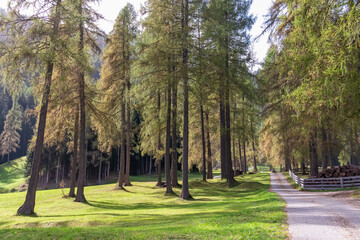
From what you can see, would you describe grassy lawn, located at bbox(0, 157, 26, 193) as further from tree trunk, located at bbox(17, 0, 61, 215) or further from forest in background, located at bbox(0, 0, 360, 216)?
tree trunk, located at bbox(17, 0, 61, 215)

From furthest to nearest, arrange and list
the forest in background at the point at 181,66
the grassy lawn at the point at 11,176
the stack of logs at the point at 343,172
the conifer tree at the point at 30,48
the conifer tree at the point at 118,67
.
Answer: the grassy lawn at the point at 11,176
the conifer tree at the point at 118,67
the stack of logs at the point at 343,172
the conifer tree at the point at 30,48
the forest in background at the point at 181,66

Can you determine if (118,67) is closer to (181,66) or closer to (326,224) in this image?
(181,66)

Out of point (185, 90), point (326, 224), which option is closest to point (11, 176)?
point (185, 90)

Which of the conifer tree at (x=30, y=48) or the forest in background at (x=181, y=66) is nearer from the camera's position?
the forest in background at (x=181, y=66)

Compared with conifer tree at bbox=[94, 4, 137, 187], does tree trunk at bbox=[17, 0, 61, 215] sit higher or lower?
lower

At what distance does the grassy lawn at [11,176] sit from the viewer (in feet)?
153

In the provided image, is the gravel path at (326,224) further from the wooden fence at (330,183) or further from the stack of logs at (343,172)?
the stack of logs at (343,172)

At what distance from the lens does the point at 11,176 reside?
58062mm

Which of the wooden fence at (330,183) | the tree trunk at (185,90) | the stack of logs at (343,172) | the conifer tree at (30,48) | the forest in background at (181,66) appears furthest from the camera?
the stack of logs at (343,172)

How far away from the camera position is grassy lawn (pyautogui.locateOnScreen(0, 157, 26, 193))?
153ft

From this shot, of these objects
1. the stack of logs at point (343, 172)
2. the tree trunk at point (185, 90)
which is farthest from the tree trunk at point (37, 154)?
the stack of logs at point (343, 172)

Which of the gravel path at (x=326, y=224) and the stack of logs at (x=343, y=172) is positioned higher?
the stack of logs at (x=343, y=172)

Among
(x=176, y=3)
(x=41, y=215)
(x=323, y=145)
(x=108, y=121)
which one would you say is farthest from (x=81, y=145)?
(x=323, y=145)

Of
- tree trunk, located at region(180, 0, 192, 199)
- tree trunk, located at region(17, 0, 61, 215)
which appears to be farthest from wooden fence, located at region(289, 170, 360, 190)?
tree trunk, located at region(17, 0, 61, 215)
